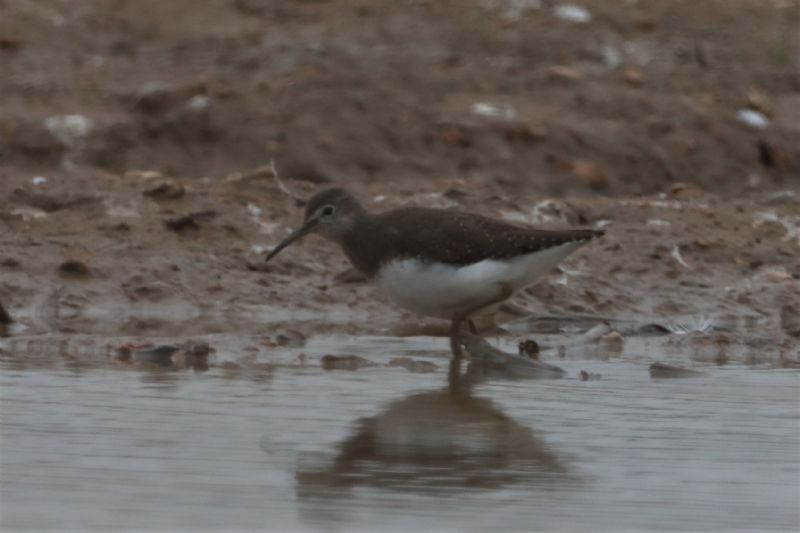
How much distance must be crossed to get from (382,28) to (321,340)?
4219 mm

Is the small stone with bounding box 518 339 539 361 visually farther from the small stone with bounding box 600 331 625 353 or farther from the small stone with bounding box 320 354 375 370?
the small stone with bounding box 320 354 375 370

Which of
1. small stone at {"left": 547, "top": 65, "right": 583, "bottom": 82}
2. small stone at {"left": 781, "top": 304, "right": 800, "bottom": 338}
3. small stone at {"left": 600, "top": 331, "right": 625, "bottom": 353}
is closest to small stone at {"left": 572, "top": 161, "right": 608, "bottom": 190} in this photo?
small stone at {"left": 547, "top": 65, "right": 583, "bottom": 82}

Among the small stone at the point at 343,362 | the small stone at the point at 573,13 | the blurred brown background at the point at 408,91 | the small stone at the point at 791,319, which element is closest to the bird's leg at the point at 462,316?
the small stone at the point at 343,362

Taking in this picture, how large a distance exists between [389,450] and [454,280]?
2066 mm

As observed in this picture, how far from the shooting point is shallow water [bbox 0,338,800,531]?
561 cm

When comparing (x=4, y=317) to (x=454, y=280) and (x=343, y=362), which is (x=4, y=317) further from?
(x=454, y=280)

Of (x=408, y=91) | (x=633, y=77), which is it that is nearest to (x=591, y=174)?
(x=633, y=77)

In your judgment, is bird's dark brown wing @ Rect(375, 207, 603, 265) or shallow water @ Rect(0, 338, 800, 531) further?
bird's dark brown wing @ Rect(375, 207, 603, 265)

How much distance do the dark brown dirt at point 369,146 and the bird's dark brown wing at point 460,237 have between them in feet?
3.28

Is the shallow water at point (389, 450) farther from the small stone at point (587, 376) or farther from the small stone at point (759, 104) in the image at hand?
the small stone at point (759, 104)

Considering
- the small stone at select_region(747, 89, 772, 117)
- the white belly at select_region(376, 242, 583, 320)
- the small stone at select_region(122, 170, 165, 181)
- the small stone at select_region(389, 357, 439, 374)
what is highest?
the small stone at select_region(747, 89, 772, 117)

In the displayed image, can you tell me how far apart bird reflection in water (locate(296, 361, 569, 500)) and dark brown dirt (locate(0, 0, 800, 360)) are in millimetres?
2276

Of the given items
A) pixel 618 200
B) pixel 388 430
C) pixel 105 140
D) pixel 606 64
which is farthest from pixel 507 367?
pixel 606 64

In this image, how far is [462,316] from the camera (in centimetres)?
880
